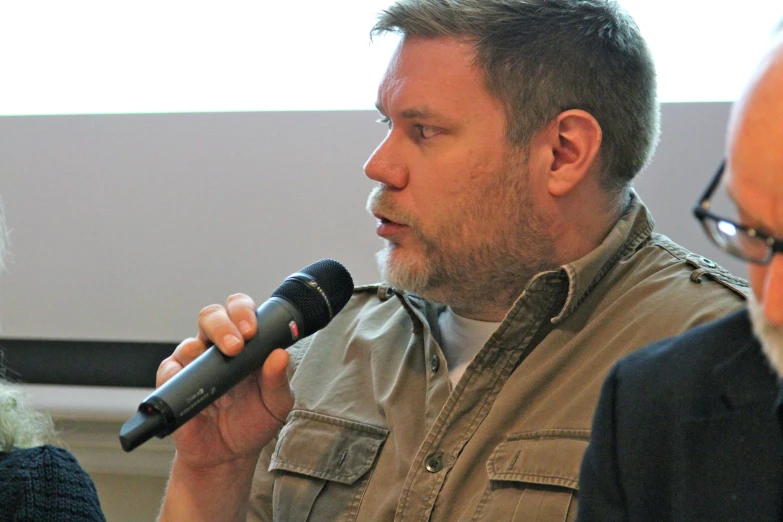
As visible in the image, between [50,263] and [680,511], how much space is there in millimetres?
1501

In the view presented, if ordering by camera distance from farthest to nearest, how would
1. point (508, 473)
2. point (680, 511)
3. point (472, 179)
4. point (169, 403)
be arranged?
point (472, 179)
point (508, 473)
point (169, 403)
point (680, 511)

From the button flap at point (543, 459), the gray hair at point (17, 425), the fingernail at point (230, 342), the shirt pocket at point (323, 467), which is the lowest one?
the shirt pocket at point (323, 467)

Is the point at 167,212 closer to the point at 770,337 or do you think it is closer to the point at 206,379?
the point at 206,379

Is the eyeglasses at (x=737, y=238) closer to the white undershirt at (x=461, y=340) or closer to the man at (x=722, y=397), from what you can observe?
the man at (x=722, y=397)

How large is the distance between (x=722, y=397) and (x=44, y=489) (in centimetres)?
93

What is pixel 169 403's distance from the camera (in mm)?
997

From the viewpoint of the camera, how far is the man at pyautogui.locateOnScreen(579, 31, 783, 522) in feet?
2.48

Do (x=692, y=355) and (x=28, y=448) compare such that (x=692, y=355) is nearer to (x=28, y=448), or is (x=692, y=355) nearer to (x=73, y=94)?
(x=28, y=448)

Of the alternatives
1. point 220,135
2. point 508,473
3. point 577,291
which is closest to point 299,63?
point 220,135


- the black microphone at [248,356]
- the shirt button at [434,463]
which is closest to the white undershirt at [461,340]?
the shirt button at [434,463]

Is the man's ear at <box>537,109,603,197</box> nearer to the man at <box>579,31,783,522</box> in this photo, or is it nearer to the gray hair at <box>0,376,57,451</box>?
the man at <box>579,31,783,522</box>

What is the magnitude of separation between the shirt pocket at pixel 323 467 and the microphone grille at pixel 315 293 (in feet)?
0.83

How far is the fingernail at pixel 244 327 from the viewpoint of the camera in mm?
1114

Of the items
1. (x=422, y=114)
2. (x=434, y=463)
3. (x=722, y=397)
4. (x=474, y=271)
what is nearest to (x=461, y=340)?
(x=474, y=271)
